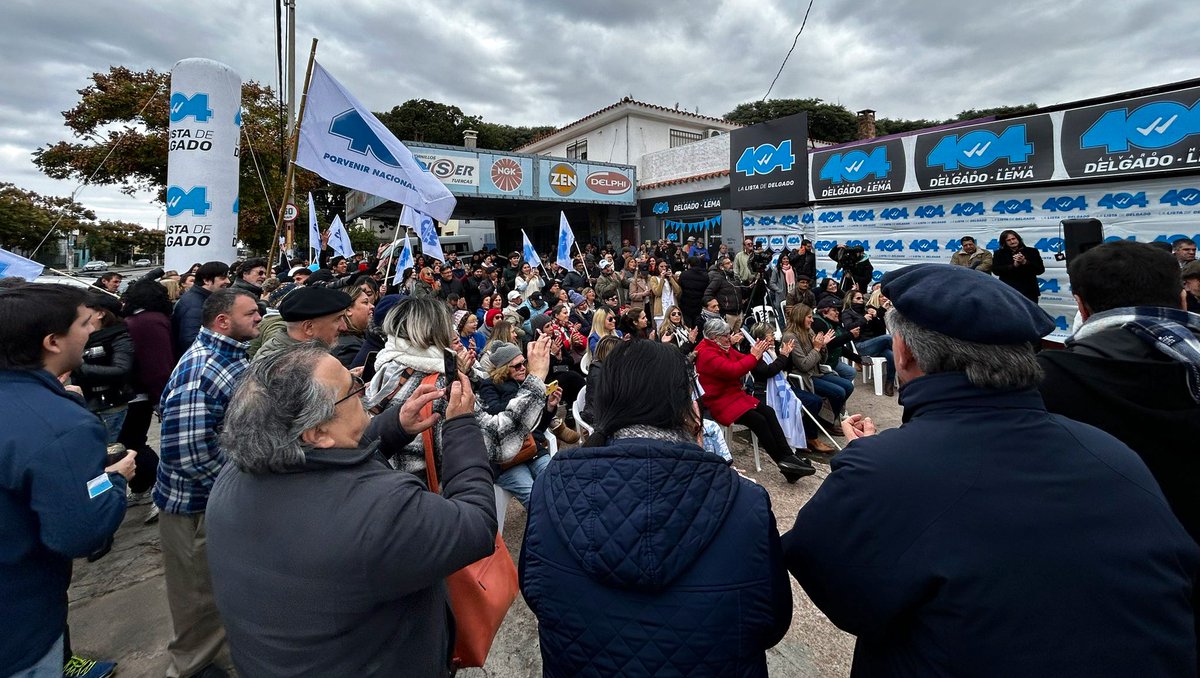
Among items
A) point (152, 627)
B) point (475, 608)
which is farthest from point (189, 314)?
point (475, 608)

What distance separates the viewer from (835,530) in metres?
1.17

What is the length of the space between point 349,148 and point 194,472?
3.82 metres

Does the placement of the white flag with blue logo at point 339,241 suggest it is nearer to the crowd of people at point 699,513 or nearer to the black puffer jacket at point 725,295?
the black puffer jacket at point 725,295

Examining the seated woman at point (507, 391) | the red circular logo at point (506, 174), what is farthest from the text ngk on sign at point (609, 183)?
the seated woman at point (507, 391)

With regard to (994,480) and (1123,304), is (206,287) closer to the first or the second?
(994,480)

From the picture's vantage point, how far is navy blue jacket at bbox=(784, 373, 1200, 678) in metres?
1.00

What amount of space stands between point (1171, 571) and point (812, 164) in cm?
1318

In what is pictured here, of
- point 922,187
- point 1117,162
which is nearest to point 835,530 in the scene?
point 1117,162

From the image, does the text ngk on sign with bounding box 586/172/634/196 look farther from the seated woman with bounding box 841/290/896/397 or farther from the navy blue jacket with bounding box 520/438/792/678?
the navy blue jacket with bounding box 520/438/792/678

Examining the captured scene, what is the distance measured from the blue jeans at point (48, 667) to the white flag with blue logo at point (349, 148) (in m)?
4.04

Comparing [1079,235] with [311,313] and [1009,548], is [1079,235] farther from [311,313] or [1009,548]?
[311,313]

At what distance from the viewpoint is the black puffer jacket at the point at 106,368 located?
3732 millimetres

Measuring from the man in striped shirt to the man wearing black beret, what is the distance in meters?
0.22

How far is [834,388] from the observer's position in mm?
5641
